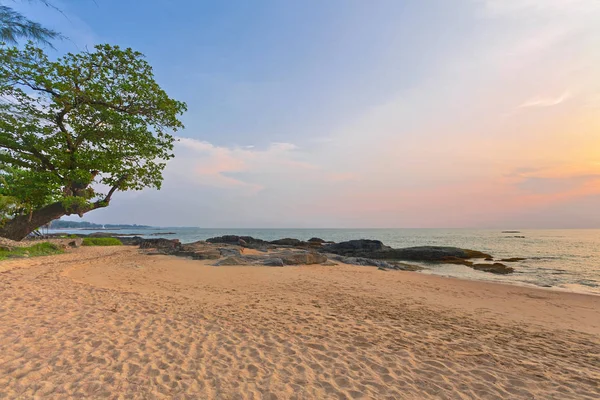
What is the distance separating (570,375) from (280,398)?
5.38 m

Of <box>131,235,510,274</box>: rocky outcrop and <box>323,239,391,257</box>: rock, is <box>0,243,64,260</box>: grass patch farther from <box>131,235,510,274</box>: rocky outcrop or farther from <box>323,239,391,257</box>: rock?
<box>323,239,391,257</box>: rock

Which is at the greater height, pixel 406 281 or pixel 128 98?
pixel 128 98

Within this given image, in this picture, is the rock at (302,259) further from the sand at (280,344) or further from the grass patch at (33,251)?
the grass patch at (33,251)

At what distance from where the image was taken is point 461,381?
4.93 meters

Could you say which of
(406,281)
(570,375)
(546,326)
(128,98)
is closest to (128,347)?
(570,375)

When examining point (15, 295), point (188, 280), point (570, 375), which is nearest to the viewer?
point (570, 375)

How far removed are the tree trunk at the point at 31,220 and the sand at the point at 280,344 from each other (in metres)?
7.55

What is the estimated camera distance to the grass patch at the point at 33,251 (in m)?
16.3

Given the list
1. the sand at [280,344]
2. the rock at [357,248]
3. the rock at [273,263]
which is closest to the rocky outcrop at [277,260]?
the rock at [273,263]

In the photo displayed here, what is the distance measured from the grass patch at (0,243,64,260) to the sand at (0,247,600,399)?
606cm

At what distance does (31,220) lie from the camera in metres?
18.9

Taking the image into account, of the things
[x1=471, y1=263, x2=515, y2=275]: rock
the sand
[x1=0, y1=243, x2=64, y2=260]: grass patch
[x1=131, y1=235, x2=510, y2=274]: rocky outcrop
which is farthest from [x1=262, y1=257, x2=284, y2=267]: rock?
[x1=471, y1=263, x2=515, y2=275]: rock

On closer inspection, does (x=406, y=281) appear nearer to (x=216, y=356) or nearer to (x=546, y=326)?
(x=546, y=326)

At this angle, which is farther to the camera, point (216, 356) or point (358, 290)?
point (358, 290)
